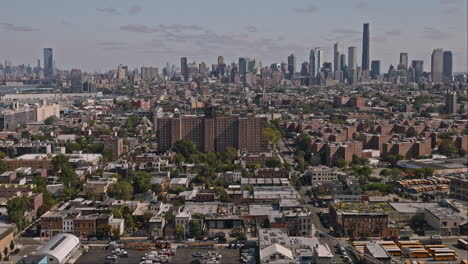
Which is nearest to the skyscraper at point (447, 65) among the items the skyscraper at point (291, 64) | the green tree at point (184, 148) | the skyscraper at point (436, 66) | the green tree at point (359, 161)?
the skyscraper at point (436, 66)


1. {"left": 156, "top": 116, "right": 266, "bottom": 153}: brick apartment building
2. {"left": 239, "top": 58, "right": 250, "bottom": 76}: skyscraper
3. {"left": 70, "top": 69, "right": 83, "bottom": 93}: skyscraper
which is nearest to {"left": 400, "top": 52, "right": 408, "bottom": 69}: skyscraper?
{"left": 239, "top": 58, "right": 250, "bottom": 76}: skyscraper

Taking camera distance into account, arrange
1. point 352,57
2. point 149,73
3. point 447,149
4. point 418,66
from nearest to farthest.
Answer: point 447,149
point 418,66
point 149,73
point 352,57

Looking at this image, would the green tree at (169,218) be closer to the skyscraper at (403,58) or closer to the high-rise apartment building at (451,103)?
the high-rise apartment building at (451,103)

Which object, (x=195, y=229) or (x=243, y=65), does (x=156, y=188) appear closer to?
(x=195, y=229)

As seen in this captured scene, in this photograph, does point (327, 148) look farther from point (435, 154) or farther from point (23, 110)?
point (23, 110)

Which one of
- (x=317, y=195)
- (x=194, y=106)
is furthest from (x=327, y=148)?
(x=194, y=106)

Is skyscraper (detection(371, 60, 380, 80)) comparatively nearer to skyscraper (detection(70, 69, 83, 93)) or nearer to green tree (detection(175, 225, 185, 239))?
skyscraper (detection(70, 69, 83, 93))

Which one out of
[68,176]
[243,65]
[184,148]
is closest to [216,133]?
[184,148]
